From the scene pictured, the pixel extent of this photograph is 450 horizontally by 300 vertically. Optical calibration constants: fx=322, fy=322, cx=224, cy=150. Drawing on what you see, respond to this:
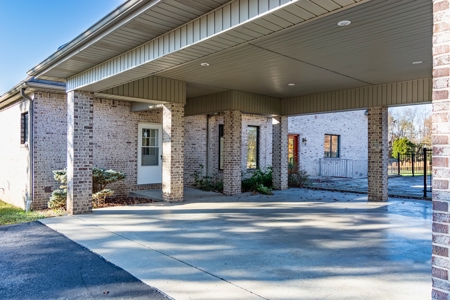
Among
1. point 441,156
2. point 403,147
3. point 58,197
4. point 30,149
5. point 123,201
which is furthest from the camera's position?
point 403,147

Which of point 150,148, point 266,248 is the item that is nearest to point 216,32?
point 266,248

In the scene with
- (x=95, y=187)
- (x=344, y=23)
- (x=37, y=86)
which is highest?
(x=344, y=23)

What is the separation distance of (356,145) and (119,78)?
1587 cm

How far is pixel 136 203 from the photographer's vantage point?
912 cm

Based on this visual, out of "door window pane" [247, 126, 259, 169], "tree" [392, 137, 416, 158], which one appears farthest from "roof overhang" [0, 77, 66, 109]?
"tree" [392, 137, 416, 158]

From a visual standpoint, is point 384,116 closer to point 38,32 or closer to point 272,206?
point 272,206

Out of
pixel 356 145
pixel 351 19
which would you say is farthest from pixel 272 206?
pixel 356 145

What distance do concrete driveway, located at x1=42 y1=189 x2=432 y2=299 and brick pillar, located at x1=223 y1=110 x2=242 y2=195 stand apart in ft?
7.21

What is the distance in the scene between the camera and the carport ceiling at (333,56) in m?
4.89

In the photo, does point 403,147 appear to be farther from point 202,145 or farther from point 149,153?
point 149,153

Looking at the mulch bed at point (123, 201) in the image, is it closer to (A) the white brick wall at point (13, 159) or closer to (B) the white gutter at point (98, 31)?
(A) the white brick wall at point (13, 159)

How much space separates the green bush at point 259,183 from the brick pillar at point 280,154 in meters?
0.29

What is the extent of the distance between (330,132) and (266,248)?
13939 mm

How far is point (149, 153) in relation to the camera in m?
11.2
